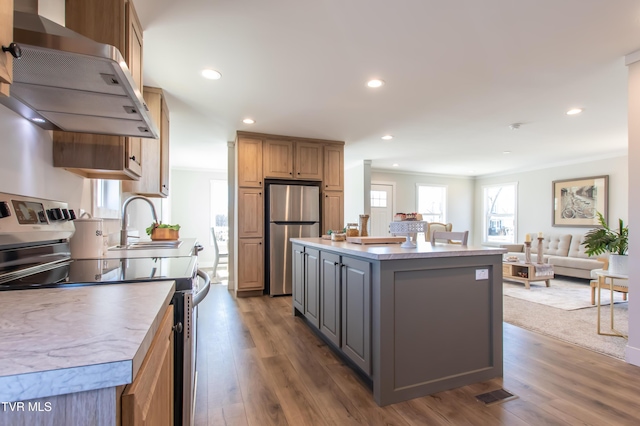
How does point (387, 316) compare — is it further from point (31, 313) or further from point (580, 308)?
point (580, 308)

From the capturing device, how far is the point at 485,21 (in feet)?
6.46

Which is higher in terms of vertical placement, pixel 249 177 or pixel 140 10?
pixel 140 10

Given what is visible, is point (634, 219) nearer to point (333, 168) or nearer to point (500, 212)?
→ point (333, 168)

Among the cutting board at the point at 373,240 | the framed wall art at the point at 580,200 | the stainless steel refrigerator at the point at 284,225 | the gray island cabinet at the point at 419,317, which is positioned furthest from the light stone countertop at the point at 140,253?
the framed wall art at the point at 580,200

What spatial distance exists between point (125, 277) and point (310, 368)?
63.8 inches

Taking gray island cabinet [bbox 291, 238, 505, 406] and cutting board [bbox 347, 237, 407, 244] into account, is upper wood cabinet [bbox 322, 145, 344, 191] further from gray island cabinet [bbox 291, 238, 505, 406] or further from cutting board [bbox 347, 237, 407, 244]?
gray island cabinet [bbox 291, 238, 505, 406]

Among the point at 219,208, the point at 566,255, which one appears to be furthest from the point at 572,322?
the point at 219,208

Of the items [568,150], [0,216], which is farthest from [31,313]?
[568,150]

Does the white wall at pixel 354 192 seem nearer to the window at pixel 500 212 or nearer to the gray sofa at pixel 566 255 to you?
the gray sofa at pixel 566 255

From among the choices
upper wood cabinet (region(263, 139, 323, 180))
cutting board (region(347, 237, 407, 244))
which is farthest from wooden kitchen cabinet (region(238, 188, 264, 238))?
cutting board (region(347, 237, 407, 244))

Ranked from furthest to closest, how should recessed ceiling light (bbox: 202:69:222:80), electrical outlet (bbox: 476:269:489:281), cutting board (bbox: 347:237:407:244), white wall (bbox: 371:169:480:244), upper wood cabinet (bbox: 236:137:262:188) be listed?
white wall (bbox: 371:169:480:244) < upper wood cabinet (bbox: 236:137:262:188) < recessed ceiling light (bbox: 202:69:222:80) < cutting board (bbox: 347:237:407:244) < electrical outlet (bbox: 476:269:489:281)

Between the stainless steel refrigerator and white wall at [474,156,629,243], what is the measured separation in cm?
536

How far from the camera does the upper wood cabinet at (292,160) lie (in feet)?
15.1

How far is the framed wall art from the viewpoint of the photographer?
5.82 metres
